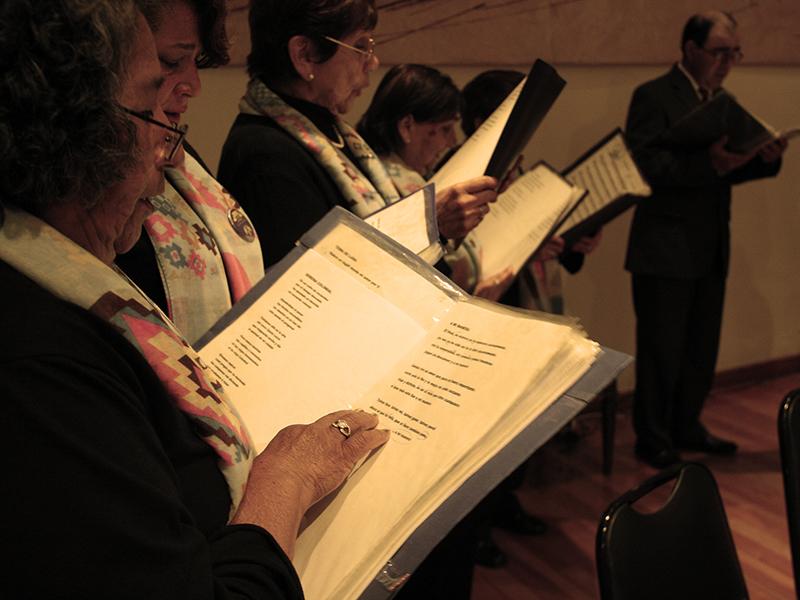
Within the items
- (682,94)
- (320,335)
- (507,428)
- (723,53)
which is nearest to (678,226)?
(682,94)

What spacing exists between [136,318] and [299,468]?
24 centimetres

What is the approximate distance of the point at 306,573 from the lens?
→ 827 millimetres

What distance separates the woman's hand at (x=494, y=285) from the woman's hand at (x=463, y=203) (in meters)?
0.42

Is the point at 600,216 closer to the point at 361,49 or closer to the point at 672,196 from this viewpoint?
the point at 672,196

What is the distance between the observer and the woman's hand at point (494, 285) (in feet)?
6.92

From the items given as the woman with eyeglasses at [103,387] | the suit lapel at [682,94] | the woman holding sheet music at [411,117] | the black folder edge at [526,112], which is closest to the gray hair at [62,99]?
the woman with eyeglasses at [103,387]

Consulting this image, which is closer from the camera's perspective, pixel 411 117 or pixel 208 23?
pixel 208 23

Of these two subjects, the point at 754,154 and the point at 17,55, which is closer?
the point at 17,55

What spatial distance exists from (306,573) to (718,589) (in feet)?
2.57

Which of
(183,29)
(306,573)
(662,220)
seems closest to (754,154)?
(662,220)

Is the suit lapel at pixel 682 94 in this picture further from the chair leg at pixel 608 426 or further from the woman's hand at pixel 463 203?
the woman's hand at pixel 463 203

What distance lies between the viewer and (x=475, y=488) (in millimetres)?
782

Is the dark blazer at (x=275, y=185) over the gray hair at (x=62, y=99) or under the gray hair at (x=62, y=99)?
under

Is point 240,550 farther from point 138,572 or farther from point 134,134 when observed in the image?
point 134,134
